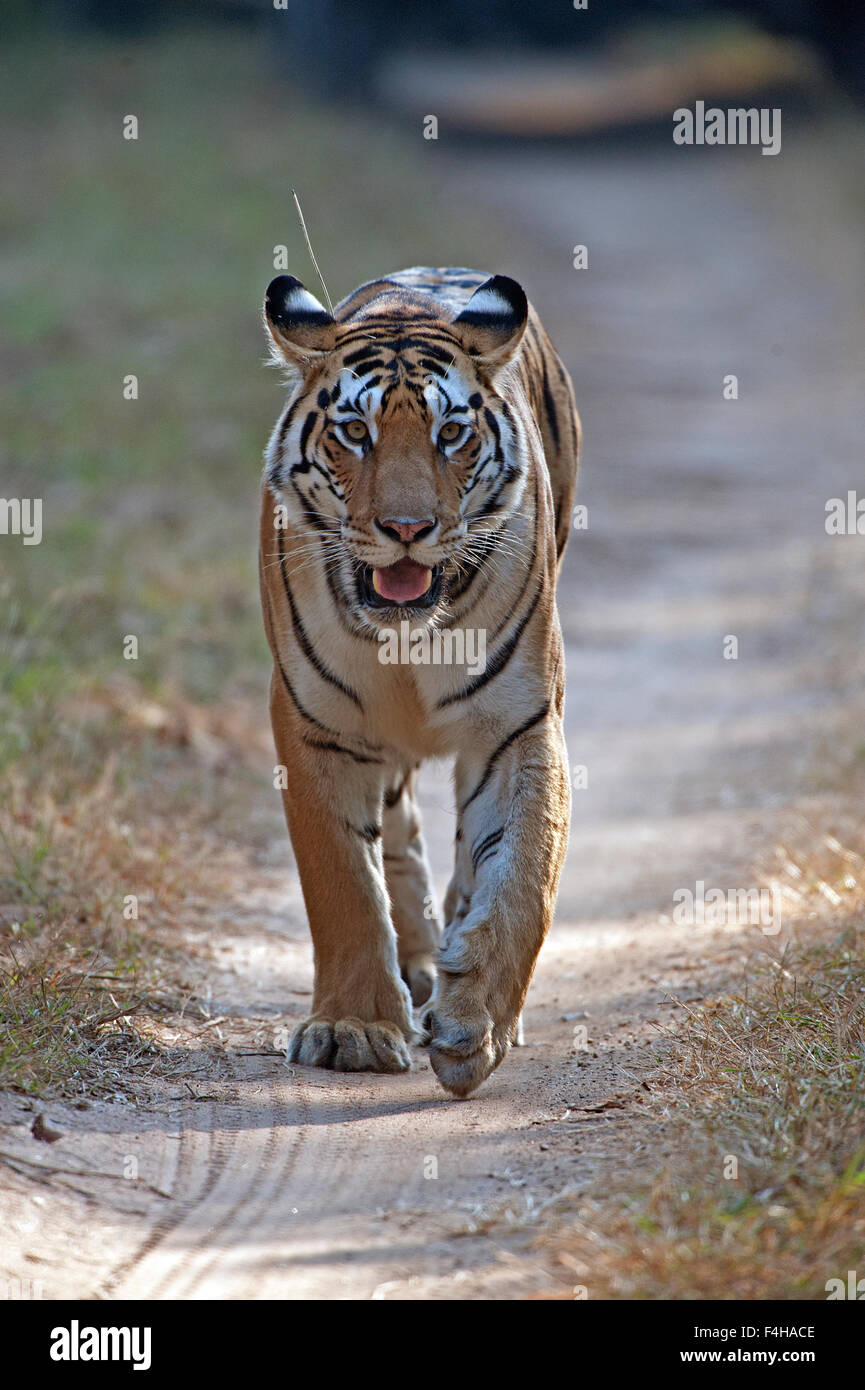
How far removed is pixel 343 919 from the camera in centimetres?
405

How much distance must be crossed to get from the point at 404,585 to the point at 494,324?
30.6 inches

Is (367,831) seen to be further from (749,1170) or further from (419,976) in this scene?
(749,1170)

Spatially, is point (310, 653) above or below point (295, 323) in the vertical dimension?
below

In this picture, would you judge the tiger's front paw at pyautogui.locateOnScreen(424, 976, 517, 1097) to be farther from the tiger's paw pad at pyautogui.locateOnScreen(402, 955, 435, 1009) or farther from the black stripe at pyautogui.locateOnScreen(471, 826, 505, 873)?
the tiger's paw pad at pyautogui.locateOnScreen(402, 955, 435, 1009)

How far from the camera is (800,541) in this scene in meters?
11.4

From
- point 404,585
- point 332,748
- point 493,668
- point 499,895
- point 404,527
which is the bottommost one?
point 499,895

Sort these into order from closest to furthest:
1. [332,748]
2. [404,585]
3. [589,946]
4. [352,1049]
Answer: [404,585]
[352,1049]
[332,748]
[589,946]

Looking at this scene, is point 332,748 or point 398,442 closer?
point 398,442

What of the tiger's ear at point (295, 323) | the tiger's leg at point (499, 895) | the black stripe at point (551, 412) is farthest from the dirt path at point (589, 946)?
the tiger's ear at point (295, 323)

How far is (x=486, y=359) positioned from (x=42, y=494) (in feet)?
19.2

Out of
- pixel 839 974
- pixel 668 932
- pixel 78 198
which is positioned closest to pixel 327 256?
pixel 78 198

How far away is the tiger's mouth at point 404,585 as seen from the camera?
3844mm

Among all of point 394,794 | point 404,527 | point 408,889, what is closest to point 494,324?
point 404,527

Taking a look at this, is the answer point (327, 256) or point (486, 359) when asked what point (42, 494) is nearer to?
point (486, 359)
